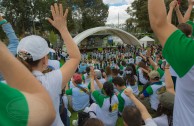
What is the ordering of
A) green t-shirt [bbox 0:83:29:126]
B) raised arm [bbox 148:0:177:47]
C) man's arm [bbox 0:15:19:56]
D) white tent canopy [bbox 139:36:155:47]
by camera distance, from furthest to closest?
1. white tent canopy [bbox 139:36:155:47]
2. man's arm [bbox 0:15:19:56]
3. raised arm [bbox 148:0:177:47]
4. green t-shirt [bbox 0:83:29:126]

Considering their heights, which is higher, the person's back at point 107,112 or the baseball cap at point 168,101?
the baseball cap at point 168,101

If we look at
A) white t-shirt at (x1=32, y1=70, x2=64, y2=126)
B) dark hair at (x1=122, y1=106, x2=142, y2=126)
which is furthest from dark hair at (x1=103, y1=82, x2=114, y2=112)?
white t-shirt at (x1=32, y1=70, x2=64, y2=126)

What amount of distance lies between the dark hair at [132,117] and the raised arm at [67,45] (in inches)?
37.6

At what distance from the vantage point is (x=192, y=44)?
1346 millimetres

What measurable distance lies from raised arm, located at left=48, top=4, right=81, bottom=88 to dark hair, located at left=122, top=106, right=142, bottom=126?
0.95 m

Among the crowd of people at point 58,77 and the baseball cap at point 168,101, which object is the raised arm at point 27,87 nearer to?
the crowd of people at point 58,77

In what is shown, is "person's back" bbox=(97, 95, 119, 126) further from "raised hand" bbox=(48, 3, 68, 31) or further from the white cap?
the white cap

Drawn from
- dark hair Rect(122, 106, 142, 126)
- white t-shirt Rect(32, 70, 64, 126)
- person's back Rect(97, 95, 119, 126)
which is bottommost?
person's back Rect(97, 95, 119, 126)

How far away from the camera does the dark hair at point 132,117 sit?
2.79m

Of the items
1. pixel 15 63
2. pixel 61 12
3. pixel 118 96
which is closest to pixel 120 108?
pixel 118 96

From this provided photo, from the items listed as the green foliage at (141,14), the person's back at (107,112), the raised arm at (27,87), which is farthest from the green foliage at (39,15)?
the raised arm at (27,87)

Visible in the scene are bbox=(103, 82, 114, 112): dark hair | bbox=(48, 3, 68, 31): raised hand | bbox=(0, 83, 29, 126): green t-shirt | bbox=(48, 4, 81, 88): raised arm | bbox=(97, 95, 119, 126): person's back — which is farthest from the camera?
bbox=(97, 95, 119, 126): person's back

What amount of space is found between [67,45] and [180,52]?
3.87ft

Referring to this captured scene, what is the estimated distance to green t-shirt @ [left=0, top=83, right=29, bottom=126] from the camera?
721 mm
